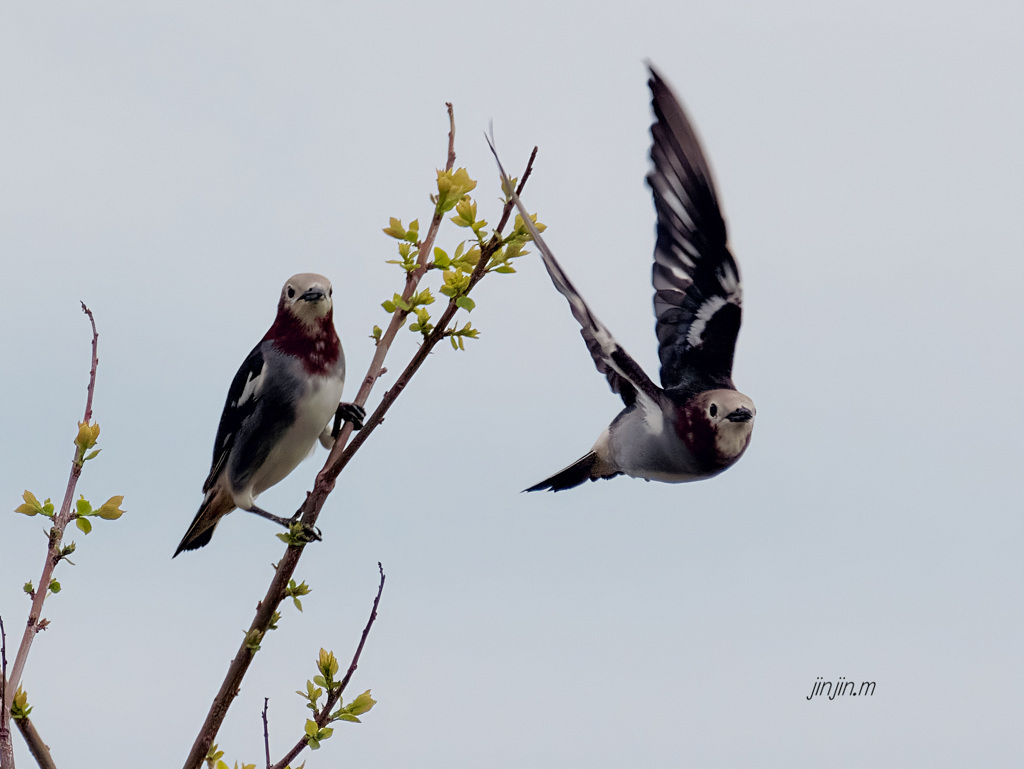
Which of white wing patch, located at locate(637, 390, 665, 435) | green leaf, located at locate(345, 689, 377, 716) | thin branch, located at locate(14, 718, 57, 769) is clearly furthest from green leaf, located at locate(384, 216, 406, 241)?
thin branch, located at locate(14, 718, 57, 769)

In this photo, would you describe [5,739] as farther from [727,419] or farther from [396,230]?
[727,419]

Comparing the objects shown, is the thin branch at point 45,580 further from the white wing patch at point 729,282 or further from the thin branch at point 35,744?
the white wing patch at point 729,282

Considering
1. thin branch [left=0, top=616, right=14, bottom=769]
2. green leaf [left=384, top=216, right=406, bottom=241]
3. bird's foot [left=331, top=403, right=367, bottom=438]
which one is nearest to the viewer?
thin branch [left=0, top=616, right=14, bottom=769]

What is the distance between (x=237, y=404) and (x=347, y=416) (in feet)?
1.76

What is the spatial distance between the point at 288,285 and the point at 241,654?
1.89 metres

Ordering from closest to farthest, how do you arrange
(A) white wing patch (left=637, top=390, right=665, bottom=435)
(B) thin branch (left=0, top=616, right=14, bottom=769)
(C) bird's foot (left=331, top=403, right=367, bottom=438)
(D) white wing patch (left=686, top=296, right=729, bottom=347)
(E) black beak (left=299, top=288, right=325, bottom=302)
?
(B) thin branch (left=0, top=616, right=14, bottom=769)
(A) white wing patch (left=637, top=390, right=665, bottom=435)
(C) bird's foot (left=331, top=403, right=367, bottom=438)
(E) black beak (left=299, top=288, right=325, bottom=302)
(D) white wing patch (left=686, top=296, right=729, bottom=347)

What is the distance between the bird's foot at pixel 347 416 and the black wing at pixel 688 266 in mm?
1400

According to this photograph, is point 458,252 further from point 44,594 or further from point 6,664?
point 6,664

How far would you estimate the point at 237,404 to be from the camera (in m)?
4.50

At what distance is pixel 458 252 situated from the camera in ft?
10.6

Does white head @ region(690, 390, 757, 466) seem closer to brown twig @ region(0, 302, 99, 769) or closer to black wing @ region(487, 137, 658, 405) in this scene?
black wing @ region(487, 137, 658, 405)

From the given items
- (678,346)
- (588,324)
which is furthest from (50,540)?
(678,346)

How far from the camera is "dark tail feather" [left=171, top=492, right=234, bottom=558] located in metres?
4.76

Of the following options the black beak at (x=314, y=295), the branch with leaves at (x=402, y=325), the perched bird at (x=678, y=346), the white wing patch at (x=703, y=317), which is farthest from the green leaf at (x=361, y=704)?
the white wing patch at (x=703, y=317)
